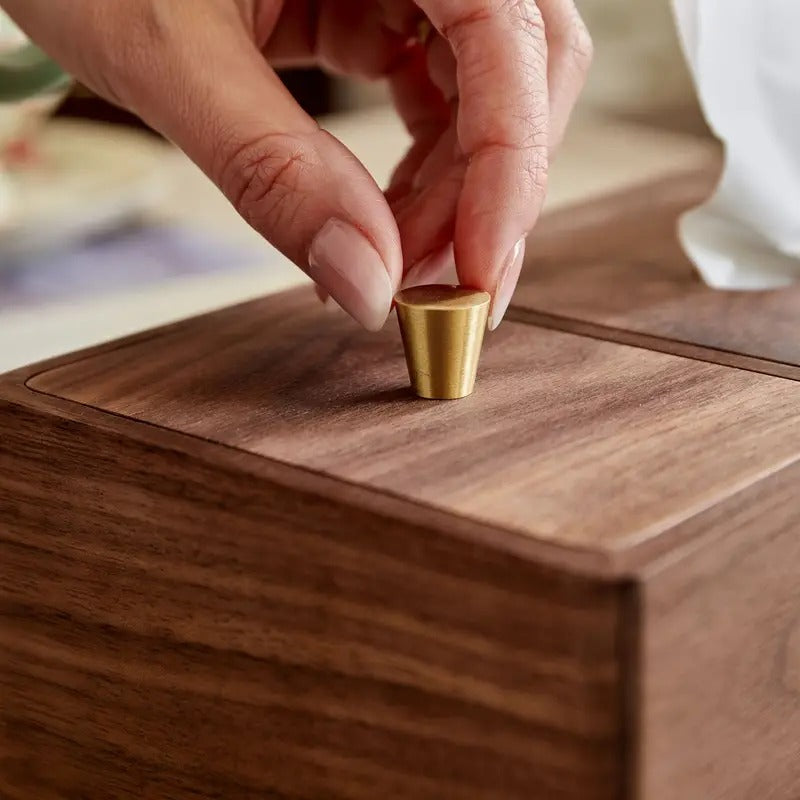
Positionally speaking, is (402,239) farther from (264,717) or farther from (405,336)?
(264,717)

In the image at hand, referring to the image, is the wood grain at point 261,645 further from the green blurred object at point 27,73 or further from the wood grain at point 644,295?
the green blurred object at point 27,73

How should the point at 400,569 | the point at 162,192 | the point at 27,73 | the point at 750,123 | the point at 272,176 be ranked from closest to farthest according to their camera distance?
the point at 400,569 < the point at 272,176 < the point at 750,123 < the point at 27,73 < the point at 162,192

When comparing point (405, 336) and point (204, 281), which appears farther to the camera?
point (204, 281)

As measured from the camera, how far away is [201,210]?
97cm

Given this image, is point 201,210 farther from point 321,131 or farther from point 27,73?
point 321,131

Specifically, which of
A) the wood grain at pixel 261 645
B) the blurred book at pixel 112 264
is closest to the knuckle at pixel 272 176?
the wood grain at pixel 261 645

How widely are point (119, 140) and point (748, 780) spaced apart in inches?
30.9

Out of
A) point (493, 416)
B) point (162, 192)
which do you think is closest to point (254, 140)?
point (493, 416)

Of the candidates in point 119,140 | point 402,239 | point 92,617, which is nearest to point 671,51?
point 119,140

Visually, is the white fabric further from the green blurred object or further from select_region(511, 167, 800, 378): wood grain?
the green blurred object

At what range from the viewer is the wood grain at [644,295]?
0.50m

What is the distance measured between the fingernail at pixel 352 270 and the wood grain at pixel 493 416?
3 centimetres

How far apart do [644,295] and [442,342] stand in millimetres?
163

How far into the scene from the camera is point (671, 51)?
1.14 meters
